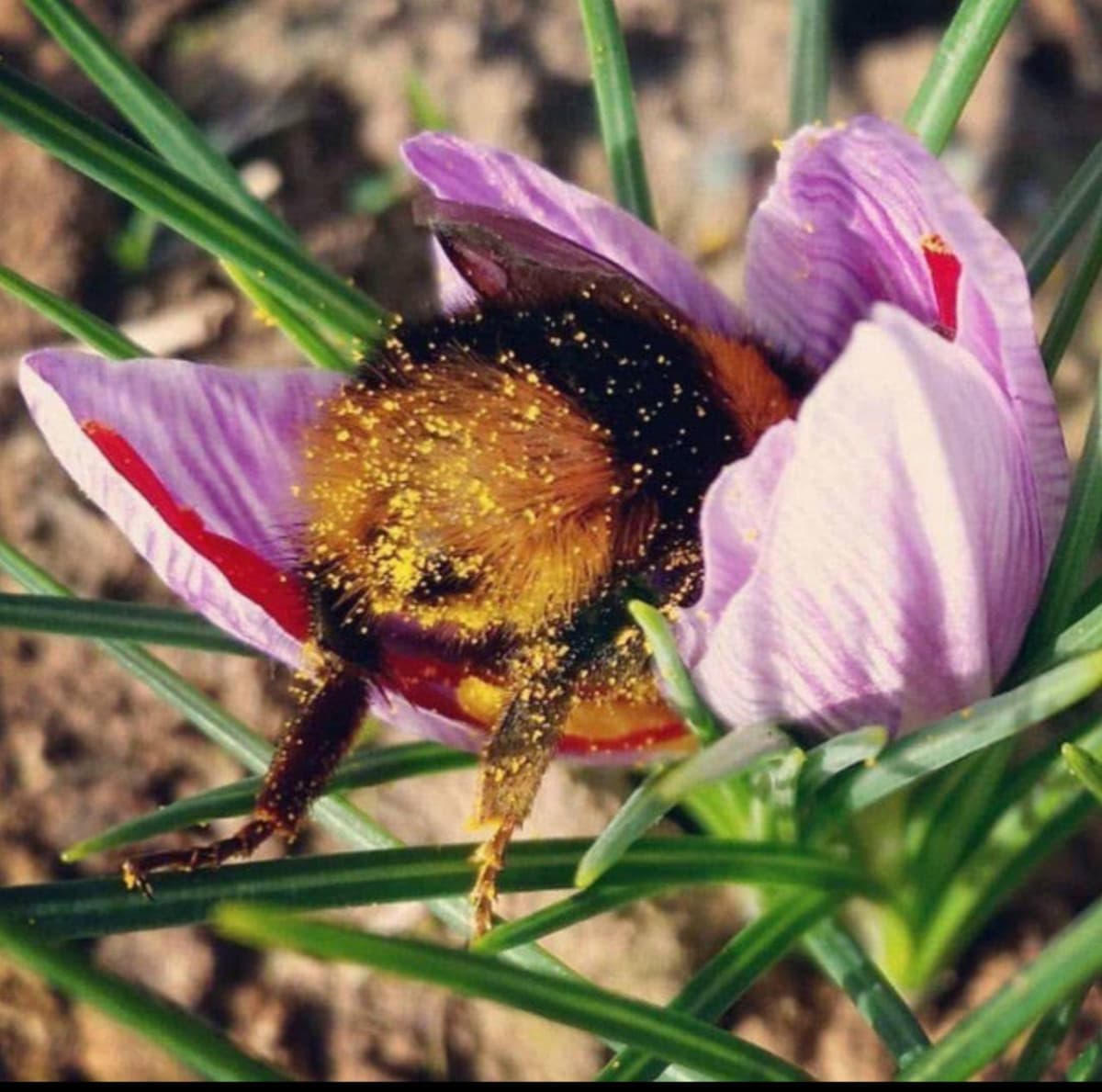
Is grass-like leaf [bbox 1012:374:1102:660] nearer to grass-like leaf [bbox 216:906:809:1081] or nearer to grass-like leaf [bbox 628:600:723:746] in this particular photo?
grass-like leaf [bbox 628:600:723:746]

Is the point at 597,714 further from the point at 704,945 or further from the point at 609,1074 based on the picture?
the point at 704,945

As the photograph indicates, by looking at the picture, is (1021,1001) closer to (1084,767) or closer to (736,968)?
(1084,767)

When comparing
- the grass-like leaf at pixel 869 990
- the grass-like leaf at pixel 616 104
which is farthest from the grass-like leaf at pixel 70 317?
the grass-like leaf at pixel 869 990

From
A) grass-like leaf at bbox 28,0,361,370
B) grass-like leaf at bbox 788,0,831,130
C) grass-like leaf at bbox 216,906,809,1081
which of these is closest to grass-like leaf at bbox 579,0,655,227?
grass-like leaf at bbox 788,0,831,130

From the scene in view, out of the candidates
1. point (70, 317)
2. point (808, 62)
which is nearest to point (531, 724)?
point (70, 317)

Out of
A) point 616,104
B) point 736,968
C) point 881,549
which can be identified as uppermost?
point 616,104

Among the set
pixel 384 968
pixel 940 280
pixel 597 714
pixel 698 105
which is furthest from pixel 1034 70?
pixel 384 968
